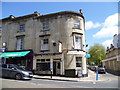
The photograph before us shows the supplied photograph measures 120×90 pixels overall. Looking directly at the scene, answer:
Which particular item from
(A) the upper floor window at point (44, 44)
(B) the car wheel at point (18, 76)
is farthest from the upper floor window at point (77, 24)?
(B) the car wheel at point (18, 76)

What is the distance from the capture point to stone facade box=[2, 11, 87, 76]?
19.1 meters

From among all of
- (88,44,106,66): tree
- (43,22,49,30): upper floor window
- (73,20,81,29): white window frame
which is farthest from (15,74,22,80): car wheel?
(88,44,106,66): tree

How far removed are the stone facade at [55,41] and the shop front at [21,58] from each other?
0.69 m

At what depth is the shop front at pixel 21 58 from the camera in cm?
2069

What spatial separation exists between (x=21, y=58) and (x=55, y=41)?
21.0 ft

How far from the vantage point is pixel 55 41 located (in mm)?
20000

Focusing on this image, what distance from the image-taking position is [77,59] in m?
19.2

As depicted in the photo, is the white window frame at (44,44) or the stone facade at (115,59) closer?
the white window frame at (44,44)

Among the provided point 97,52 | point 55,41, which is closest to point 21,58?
point 55,41

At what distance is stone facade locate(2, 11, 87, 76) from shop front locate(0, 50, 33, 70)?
0.69 meters

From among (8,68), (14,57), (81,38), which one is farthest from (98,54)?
(8,68)

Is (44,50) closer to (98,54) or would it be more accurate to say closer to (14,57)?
(14,57)

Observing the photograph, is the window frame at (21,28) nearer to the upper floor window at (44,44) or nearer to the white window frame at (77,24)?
the upper floor window at (44,44)

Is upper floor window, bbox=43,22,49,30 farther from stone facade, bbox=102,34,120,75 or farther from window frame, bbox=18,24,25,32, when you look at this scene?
stone facade, bbox=102,34,120,75
